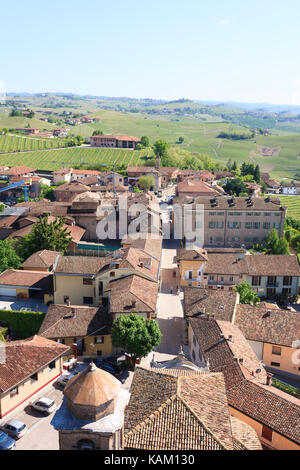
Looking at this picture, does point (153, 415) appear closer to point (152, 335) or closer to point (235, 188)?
point (152, 335)

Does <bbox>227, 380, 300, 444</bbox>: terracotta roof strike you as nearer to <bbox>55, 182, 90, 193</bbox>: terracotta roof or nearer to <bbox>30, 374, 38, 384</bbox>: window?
<bbox>30, 374, 38, 384</bbox>: window

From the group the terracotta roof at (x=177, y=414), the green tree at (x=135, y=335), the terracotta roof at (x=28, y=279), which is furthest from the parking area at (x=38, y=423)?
the terracotta roof at (x=28, y=279)

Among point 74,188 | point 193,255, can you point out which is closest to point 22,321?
point 193,255

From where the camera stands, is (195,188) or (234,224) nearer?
(234,224)

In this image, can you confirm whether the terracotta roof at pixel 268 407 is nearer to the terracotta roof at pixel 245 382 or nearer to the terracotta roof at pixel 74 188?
the terracotta roof at pixel 245 382

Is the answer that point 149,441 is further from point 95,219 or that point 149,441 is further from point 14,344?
point 95,219

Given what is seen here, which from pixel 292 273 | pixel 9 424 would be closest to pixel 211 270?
pixel 292 273
